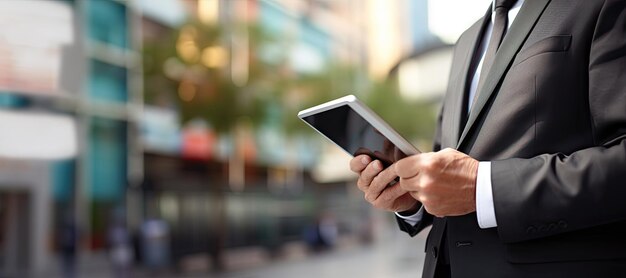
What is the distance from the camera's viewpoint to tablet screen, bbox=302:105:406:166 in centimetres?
113

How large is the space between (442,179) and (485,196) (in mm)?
84

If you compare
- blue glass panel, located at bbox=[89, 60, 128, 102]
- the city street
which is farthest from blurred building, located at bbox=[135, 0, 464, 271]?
the city street

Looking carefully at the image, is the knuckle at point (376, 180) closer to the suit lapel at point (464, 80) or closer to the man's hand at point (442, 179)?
the man's hand at point (442, 179)

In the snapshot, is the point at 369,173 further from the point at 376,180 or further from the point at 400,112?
the point at 400,112

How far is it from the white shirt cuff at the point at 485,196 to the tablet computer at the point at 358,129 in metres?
0.12

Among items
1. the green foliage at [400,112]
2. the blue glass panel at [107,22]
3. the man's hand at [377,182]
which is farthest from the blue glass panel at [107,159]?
the man's hand at [377,182]

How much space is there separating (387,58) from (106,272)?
26.7 meters

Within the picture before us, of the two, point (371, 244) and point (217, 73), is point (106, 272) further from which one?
point (371, 244)

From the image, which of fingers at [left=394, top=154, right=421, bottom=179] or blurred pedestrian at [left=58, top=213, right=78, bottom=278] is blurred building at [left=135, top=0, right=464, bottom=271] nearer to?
blurred pedestrian at [left=58, top=213, right=78, bottom=278]

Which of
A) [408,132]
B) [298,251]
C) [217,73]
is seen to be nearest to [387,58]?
[408,132]

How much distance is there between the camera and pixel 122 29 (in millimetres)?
17469

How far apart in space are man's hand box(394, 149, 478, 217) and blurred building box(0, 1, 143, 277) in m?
5.19

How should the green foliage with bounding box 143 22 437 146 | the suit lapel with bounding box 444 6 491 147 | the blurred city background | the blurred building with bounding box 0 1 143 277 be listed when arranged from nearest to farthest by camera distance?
the suit lapel with bounding box 444 6 491 147
the blurred building with bounding box 0 1 143 277
the blurred city background
the green foliage with bounding box 143 22 437 146

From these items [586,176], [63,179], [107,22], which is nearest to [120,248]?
[63,179]
